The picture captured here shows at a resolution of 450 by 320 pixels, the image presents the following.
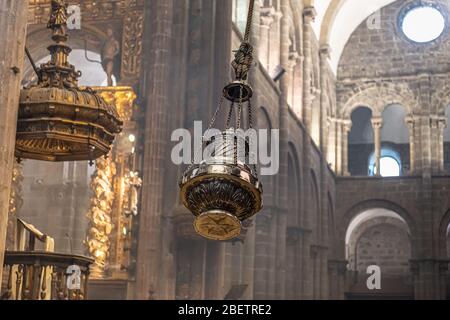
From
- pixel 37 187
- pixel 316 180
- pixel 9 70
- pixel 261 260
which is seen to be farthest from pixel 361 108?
pixel 9 70

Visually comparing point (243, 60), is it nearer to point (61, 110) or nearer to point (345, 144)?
point (61, 110)

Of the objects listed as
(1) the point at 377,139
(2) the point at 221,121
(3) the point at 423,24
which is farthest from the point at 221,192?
(3) the point at 423,24

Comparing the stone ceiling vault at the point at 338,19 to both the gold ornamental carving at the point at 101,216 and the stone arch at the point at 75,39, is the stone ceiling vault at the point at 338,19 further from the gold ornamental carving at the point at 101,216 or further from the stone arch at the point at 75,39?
the gold ornamental carving at the point at 101,216

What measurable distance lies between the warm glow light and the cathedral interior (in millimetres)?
53

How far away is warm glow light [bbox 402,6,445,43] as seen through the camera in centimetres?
3253

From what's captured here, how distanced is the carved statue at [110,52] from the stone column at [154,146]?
670mm

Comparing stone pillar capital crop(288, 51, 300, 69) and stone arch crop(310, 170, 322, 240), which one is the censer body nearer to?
stone pillar capital crop(288, 51, 300, 69)

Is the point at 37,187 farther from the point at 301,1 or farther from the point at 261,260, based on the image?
the point at 301,1

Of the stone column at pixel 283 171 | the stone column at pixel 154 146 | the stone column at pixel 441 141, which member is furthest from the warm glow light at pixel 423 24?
the stone column at pixel 154 146

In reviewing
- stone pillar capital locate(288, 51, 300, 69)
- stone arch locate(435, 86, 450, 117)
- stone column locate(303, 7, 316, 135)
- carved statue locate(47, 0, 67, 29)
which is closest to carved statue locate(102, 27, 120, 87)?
carved statue locate(47, 0, 67, 29)

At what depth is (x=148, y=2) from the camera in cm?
1570

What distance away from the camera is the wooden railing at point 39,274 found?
9180 mm

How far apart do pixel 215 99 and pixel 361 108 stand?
20.0 m

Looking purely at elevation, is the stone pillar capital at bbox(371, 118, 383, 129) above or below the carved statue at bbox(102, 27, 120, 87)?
above
